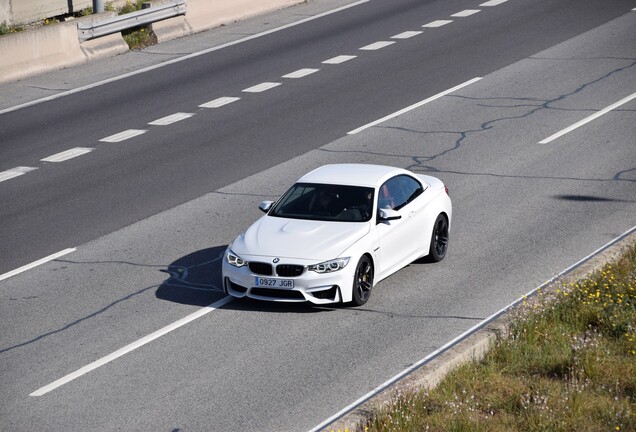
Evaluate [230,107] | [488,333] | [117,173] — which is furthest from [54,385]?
[230,107]

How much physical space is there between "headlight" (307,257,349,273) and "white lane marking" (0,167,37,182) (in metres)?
8.27

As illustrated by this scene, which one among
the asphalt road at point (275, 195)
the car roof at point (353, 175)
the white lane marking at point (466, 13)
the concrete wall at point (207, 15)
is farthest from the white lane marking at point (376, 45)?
the car roof at point (353, 175)

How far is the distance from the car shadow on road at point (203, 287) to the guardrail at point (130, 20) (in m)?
13.2

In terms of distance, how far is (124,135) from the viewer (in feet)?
70.0

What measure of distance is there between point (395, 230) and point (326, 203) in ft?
3.14

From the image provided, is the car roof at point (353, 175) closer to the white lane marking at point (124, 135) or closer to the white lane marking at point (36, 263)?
the white lane marking at point (36, 263)

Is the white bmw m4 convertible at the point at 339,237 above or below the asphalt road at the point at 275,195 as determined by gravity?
above

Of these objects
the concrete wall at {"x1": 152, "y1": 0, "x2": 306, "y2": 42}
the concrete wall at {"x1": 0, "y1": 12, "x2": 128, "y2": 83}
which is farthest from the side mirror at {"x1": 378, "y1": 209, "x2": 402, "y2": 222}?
the concrete wall at {"x1": 152, "y1": 0, "x2": 306, "y2": 42}

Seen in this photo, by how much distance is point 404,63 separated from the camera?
26516 millimetres

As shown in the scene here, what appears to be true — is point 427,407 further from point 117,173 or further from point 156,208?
point 117,173

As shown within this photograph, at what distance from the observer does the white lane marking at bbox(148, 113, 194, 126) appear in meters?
22.1

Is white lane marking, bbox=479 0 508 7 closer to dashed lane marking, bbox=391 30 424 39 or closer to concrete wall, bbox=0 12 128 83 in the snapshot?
dashed lane marking, bbox=391 30 424 39

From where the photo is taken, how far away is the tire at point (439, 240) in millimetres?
14492

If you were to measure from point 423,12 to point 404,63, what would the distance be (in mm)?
6546
